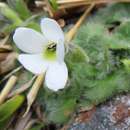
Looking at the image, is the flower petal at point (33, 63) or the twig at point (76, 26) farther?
the twig at point (76, 26)

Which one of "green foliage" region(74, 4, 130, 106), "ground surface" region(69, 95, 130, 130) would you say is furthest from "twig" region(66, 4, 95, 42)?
"ground surface" region(69, 95, 130, 130)

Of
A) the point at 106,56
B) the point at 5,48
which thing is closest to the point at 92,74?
the point at 106,56

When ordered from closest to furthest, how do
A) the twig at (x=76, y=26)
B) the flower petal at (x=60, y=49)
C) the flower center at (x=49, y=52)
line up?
the flower petal at (x=60, y=49)
the flower center at (x=49, y=52)
the twig at (x=76, y=26)

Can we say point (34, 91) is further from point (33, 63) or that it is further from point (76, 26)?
point (76, 26)

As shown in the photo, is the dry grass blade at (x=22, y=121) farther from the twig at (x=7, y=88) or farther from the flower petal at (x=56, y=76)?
the flower petal at (x=56, y=76)

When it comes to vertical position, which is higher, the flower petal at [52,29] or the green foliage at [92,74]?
the flower petal at [52,29]

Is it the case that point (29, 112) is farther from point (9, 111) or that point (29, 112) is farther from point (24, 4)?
point (24, 4)

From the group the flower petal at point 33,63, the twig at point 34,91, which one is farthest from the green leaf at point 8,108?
the flower petal at point 33,63

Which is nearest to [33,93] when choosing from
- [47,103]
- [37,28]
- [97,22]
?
[47,103]
